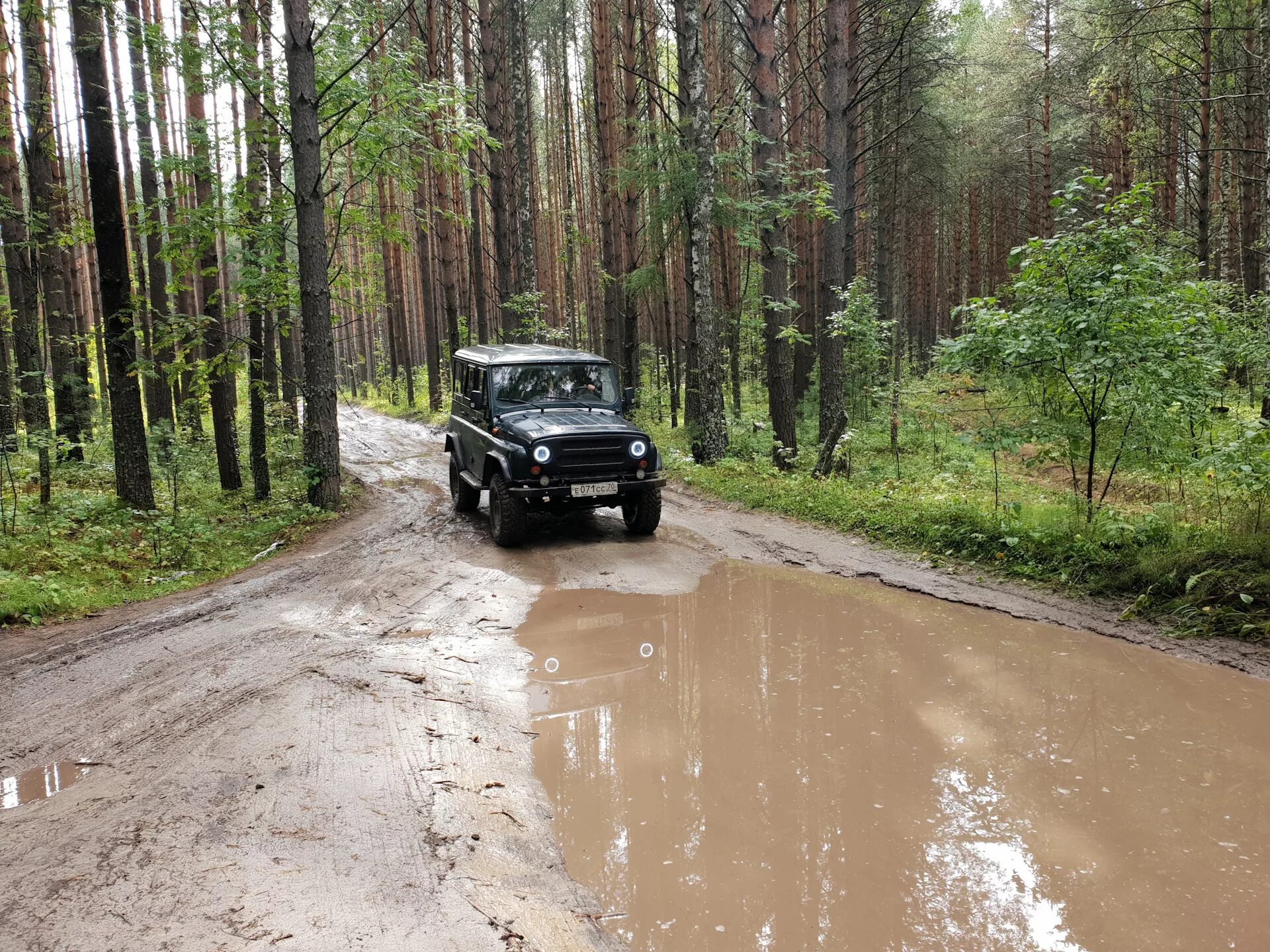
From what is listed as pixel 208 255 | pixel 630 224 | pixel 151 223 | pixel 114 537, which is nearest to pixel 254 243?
pixel 208 255

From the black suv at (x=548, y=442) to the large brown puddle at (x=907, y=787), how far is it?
105 inches

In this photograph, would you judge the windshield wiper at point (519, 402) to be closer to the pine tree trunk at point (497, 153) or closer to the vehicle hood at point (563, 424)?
the vehicle hood at point (563, 424)

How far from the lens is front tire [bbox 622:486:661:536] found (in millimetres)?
8688

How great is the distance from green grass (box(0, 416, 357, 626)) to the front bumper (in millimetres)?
3354

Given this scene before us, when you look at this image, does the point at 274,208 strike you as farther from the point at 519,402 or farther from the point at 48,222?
the point at 519,402

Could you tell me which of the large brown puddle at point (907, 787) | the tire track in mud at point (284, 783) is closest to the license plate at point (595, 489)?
the tire track in mud at point (284, 783)

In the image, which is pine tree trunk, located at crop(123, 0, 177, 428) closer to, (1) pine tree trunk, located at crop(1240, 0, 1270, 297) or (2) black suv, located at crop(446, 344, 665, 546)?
(2) black suv, located at crop(446, 344, 665, 546)

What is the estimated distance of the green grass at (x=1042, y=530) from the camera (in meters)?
5.48

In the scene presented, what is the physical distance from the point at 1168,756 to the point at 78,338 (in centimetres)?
1336

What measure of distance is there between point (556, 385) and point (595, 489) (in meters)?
1.98

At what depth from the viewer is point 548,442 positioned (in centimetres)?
820

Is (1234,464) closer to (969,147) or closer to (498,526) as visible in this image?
(498,526)

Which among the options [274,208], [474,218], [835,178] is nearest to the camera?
[274,208]

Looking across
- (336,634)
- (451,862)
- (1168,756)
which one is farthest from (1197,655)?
(336,634)
